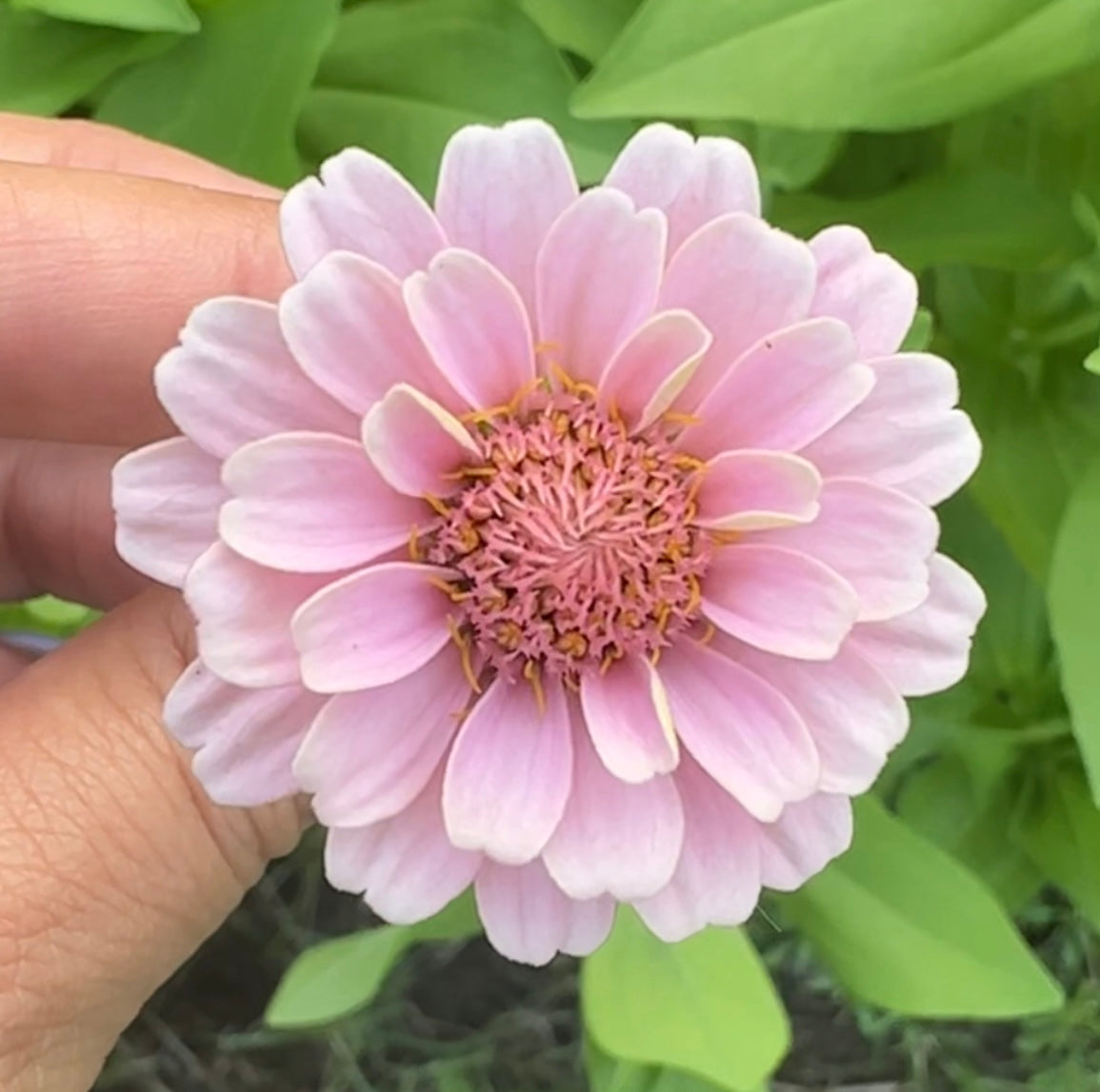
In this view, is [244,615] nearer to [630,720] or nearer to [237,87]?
[630,720]

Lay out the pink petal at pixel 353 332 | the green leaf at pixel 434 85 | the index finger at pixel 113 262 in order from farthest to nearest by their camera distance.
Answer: the green leaf at pixel 434 85
the index finger at pixel 113 262
the pink petal at pixel 353 332

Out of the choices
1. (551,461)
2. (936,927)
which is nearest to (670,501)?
(551,461)

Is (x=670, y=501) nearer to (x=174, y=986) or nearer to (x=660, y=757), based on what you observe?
(x=660, y=757)

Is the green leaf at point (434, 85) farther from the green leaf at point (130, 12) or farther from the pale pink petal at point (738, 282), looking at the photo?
the pale pink petal at point (738, 282)

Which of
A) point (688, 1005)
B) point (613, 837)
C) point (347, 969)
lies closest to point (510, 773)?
point (613, 837)

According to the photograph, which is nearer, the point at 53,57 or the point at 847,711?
the point at 847,711

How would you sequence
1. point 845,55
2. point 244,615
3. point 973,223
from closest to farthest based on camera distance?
1. point 244,615
2. point 845,55
3. point 973,223

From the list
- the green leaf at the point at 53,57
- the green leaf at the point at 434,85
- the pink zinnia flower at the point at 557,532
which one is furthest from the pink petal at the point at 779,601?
the green leaf at the point at 53,57
